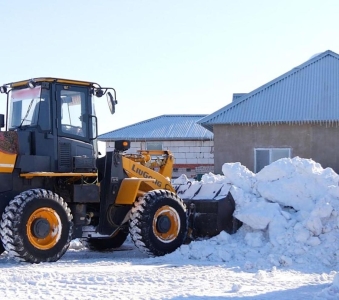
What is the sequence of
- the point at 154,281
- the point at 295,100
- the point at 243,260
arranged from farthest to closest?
the point at 295,100 < the point at 243,260 < the point at 154,281

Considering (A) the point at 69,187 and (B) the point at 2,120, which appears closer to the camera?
(B) the point at 2,120

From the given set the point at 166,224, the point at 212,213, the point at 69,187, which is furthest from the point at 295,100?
the point at 69,187

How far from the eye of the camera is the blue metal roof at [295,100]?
22875 millimetres

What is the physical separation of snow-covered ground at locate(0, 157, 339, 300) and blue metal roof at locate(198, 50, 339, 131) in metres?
10.0

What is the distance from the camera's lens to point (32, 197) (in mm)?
9703

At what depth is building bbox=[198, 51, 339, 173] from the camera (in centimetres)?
2280

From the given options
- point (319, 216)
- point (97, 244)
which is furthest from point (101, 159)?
point (319, 216)

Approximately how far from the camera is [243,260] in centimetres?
1037

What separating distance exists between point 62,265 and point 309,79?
1658cm

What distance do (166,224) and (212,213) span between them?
104cm

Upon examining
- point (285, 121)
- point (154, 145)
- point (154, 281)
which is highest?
point (154, 145)

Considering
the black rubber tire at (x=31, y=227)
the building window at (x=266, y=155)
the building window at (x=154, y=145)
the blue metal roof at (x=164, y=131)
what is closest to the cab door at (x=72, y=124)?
the black rubber tire at (x=31, y=227)

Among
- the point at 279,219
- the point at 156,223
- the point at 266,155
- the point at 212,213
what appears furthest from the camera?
the point at 266,155

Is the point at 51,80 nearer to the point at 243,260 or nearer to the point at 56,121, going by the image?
the point at 56,121
